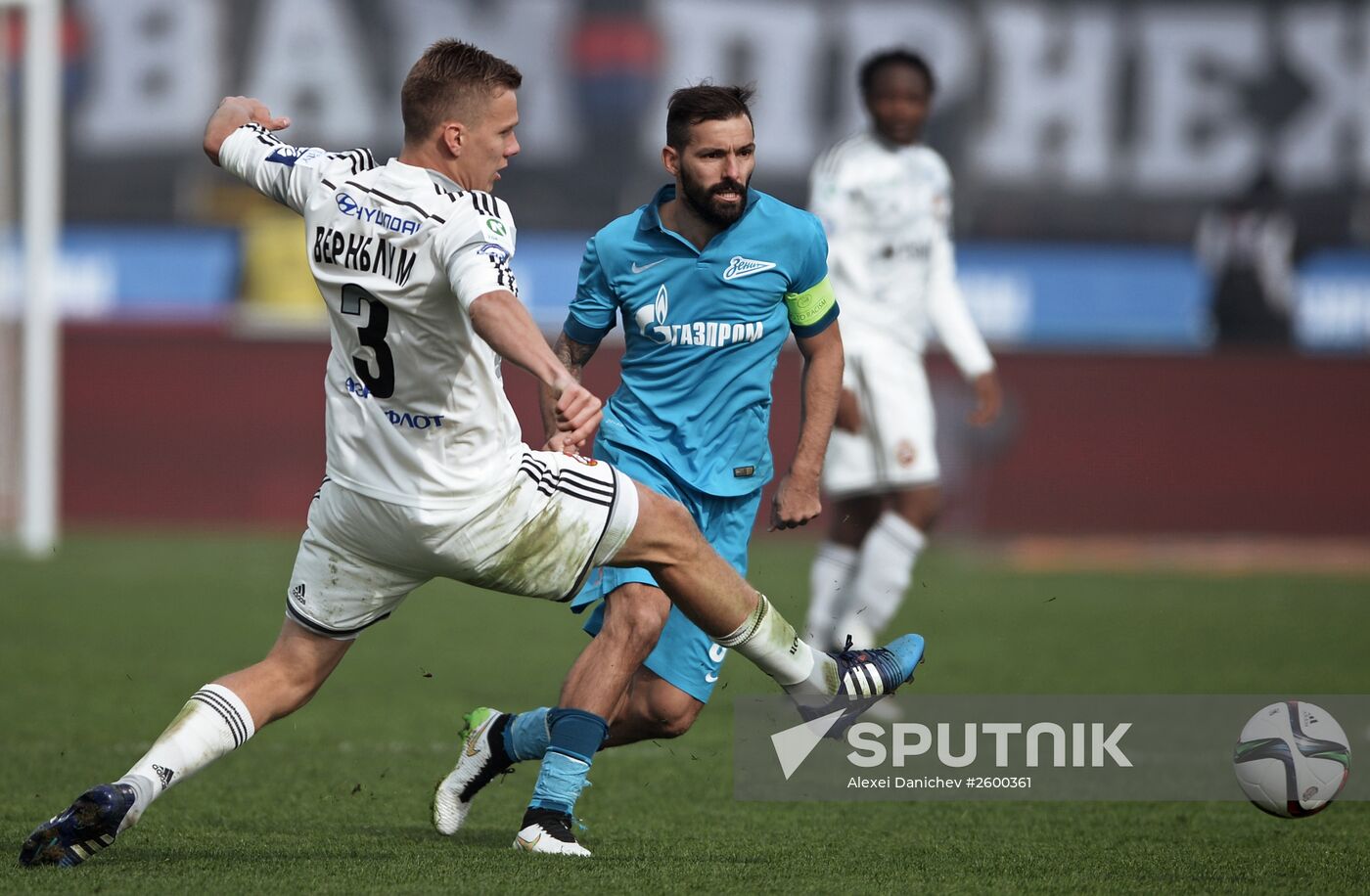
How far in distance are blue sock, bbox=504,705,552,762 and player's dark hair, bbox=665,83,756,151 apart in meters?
1.65

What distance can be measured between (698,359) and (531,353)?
1.37 meters

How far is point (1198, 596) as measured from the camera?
41.0 ft

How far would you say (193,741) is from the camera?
4.65 metres

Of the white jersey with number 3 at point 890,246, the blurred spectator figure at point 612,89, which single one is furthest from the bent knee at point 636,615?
the blurred spectator figure at point 612,89

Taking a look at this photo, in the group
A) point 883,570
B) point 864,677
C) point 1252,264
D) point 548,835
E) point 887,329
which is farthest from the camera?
point 1252,264

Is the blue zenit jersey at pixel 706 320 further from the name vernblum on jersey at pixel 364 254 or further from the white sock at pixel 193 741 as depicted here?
the white sock at pixel 193 741

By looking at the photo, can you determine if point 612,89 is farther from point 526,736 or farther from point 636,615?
point 636,615

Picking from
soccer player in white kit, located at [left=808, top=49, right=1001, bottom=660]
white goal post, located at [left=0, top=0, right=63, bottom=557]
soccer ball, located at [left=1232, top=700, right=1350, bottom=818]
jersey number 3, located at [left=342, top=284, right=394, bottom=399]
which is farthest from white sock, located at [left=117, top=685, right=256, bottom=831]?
white goal post, located at [left=0, top=0, right=63, bottom=557]

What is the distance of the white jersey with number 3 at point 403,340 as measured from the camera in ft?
14.6

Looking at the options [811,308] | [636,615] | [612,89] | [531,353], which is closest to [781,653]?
[636,615]

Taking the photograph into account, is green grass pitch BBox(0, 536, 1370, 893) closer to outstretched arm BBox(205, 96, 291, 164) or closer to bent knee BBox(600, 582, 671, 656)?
bent knee BBox(600, 582, 671, 656)

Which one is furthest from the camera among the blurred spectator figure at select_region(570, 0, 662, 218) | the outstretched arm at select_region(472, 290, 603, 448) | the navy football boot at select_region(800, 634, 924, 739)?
the blurred spectator figure at select_region(570, 0, 662, 218)

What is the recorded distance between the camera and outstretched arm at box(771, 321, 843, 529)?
5363mm

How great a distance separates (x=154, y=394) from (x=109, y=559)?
9.08 ft
